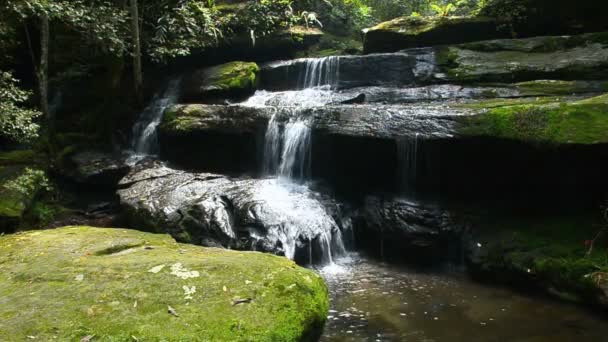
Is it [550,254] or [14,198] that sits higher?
[14,198]

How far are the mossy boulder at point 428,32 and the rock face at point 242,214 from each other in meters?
6.12

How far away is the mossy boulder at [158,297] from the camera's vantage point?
311 cm

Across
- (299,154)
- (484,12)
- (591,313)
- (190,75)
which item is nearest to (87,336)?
(591,313)

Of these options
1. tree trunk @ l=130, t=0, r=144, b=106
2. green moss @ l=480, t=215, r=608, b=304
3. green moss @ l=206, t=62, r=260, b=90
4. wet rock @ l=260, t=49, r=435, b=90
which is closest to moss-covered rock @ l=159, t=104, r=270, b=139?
green moss @ l=206, t=62, r=260, b=90

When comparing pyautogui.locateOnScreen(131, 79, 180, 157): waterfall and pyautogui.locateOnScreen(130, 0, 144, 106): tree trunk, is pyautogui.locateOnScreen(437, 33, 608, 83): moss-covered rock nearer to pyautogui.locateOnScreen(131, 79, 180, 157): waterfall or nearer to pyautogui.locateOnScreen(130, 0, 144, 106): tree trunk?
pyautogui.locateOnScreen(131, 79, 180, 157): waterfall

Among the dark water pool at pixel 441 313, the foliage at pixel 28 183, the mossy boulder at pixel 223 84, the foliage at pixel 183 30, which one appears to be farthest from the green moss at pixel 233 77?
Answer: the dark water pool at pixel 441 313

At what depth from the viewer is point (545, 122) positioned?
23.2ft

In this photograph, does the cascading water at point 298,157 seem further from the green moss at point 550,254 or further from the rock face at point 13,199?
the rock face at point 13,199

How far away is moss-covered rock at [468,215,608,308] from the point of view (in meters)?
5.91

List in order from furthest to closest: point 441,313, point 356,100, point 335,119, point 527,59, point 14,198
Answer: point 356,100 < point 527,59 < point 335,119 < point 14,198 < point 441,313

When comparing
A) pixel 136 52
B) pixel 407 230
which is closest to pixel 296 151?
pixel 407 230

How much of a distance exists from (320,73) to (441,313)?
8.59 m

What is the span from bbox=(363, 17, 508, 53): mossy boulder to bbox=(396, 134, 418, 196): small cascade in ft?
19.1

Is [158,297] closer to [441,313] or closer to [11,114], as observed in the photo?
[441,313]
